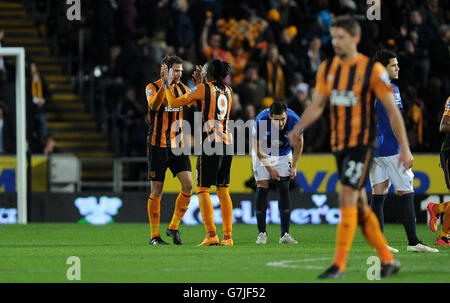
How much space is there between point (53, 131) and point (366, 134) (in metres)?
13.4

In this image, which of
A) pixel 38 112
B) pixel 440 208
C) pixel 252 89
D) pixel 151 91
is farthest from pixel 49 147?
pixel 440 208

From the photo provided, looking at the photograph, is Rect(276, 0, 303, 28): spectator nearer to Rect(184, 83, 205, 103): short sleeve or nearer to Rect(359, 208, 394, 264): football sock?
Rect(184, 83, 205, 103): short sleeve

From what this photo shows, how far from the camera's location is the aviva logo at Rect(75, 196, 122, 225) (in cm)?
1709

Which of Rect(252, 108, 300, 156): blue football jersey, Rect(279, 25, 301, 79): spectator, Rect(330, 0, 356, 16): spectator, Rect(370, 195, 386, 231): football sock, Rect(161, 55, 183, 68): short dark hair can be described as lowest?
Rect(370, 195, 386, 231): football sock

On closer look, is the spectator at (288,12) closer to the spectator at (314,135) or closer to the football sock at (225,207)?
the spectator at (314,135)

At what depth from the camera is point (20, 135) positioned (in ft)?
54.0

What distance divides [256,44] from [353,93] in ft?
40.1

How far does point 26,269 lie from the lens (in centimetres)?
860

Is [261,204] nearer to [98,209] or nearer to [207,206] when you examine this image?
[207,206]

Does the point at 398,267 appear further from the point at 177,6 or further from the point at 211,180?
the point at 177,6

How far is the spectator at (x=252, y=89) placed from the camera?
18328 mm

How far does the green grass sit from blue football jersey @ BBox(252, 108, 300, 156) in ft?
3.83

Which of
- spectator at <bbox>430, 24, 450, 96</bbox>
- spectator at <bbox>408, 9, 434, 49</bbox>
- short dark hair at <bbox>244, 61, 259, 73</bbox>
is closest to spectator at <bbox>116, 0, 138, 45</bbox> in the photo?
short dark hair at <bbox>244, 61, 259, 73</bbox>
